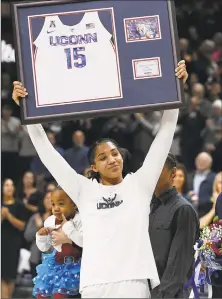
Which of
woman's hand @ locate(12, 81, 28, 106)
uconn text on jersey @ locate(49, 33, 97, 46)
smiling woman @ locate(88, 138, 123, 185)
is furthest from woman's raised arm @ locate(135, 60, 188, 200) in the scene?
woman's hand @ locate(12, 81, 28, 106)

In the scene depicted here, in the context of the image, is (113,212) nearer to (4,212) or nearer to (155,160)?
(155,160)

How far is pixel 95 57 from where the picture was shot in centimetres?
577

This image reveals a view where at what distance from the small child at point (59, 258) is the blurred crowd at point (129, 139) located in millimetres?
5088

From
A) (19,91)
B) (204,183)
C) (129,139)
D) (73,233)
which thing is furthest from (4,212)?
(19,91)

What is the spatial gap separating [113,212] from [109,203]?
0.06 meters

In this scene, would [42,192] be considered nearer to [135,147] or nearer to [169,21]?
[135,147]

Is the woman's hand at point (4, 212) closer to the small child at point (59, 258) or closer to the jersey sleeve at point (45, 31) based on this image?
the small child at point (59, 258)

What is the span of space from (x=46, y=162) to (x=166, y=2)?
114 cm

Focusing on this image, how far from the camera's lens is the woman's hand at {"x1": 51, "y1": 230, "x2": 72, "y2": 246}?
19.8 ft

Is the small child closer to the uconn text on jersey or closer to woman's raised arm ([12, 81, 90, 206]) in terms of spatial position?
woman's raised arm ([12, 81, 90, 206])

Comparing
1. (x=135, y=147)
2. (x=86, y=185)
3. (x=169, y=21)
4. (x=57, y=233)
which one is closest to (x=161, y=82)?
(x=169, y=21)

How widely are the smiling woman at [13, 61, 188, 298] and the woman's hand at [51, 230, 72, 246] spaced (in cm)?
48

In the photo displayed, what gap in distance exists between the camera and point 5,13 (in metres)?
17.1

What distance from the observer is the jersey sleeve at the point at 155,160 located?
559 cm
